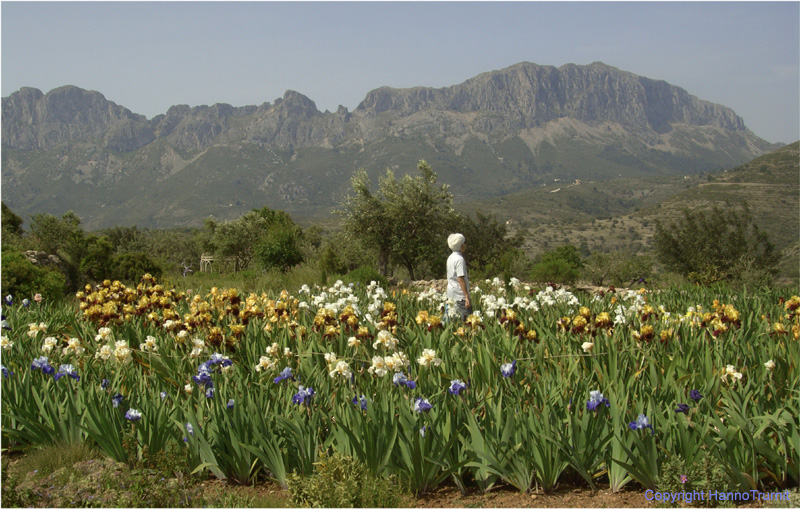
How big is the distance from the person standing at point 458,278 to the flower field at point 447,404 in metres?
1.48

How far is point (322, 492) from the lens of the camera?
121 inches

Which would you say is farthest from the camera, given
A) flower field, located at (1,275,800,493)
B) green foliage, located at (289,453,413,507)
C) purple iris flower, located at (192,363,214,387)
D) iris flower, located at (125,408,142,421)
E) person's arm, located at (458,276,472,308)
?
person's arm, located at (458,276,472,308)

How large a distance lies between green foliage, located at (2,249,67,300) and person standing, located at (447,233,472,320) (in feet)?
24.2

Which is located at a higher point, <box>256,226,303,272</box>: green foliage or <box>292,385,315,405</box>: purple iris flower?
<box>256,226,303,272</box>: green foliage

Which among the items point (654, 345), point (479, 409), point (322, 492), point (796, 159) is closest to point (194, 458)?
point (322, 492)

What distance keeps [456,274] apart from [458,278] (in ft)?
0.19

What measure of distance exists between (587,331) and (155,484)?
147 inches

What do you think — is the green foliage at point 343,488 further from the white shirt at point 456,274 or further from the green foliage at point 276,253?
the green foliage at point 276,253

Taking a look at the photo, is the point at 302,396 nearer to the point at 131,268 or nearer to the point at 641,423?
the point at 641,423

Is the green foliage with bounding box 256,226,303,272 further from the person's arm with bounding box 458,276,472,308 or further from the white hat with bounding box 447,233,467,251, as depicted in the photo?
the person's arm with bounding box 458,276,472,308

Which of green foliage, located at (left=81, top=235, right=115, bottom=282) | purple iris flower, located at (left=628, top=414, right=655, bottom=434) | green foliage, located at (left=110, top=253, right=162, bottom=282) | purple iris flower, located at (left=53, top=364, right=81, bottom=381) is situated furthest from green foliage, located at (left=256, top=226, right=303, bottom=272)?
purple iris flower, located at (left=628, top=414, right=655, bottom=434)

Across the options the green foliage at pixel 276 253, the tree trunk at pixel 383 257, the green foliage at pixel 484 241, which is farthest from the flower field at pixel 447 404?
the green foliage at pixel 484 241

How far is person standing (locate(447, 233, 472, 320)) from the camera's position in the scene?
6992 mm

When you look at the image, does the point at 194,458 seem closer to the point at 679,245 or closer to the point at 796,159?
the point at 679,245
